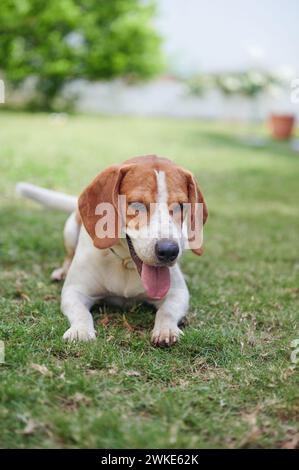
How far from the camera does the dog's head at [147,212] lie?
128 inches

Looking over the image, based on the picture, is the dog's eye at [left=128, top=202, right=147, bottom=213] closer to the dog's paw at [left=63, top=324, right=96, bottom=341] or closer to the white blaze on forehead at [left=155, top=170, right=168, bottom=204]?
the white blaze on forehead at [left=155, top=170, right=168, bottom=204]

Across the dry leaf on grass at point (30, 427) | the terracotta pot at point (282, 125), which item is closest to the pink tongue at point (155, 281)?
the dry leaf on grass at point (30, 427)

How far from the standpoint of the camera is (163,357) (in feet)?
10.6

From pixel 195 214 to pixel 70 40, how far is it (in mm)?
21510

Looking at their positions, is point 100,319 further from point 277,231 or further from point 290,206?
point 290,206

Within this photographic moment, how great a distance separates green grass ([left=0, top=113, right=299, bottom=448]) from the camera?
2.49 meters

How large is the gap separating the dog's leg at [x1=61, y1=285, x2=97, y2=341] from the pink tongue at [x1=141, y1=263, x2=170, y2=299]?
0.41 meters

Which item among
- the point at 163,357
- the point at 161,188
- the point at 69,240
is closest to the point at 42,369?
the point at 163,357

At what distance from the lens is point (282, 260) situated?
5.66 m

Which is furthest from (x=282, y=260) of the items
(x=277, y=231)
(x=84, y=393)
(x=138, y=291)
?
(x=84, y=393)

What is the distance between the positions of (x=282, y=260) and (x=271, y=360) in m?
2.47

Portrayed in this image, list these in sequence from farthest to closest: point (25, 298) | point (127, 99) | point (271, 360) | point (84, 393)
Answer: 1. point (127, 99)
2. point (25, 298)
3. point (271, 360)
4. point (84, 393)

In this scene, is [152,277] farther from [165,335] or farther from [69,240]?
[69,240]

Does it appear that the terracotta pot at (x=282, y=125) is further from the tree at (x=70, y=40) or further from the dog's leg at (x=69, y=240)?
the dog's leg at (x=69, y=240)
